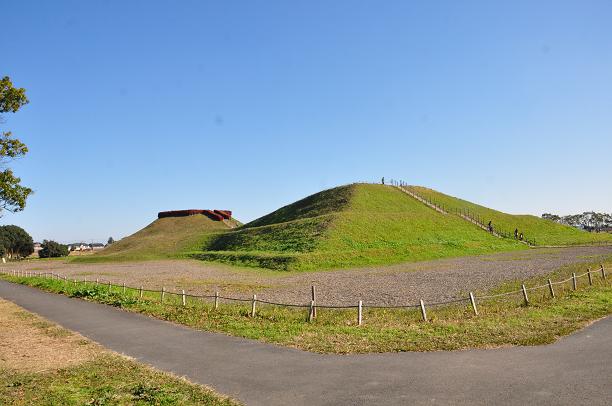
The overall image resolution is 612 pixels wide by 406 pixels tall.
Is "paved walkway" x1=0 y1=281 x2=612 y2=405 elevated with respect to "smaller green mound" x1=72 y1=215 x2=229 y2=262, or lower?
lower

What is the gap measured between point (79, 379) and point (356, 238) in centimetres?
5881

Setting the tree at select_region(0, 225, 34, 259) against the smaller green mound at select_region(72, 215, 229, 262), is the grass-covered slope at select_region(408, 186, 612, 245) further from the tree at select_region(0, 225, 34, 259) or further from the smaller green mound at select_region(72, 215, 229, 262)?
the tree at select_region(0, 225, 34, 259)

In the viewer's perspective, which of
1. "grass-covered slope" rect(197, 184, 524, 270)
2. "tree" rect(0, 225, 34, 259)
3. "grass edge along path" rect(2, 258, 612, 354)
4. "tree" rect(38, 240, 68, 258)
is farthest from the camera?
"tree" rect(0, 225, 34, 259)

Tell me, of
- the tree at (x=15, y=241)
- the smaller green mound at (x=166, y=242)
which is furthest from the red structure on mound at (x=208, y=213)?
the tree at (x=15, y=241)

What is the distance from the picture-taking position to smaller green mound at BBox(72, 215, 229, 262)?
87562 mm

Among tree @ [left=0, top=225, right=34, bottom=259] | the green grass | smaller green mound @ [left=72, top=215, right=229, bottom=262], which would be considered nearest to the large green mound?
smaller green mound @ [left=72, top=215, right=229, bottom=262]

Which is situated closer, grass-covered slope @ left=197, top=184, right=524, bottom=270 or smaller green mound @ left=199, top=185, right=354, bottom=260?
grass-covered slope @ left=197, top=184, right=524, bottom=270

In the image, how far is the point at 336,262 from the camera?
57.2 m

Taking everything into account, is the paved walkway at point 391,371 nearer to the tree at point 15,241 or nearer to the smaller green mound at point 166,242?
the smaller green mound at point 166,242

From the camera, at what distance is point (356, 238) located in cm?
6925

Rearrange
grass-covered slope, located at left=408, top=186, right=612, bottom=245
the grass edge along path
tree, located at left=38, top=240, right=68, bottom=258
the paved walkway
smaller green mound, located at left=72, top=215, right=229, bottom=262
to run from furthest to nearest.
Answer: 1. tree, located at left=38, top=240, right=68, bottom=258
2. smaller green mound, located at left=72, top=215, right=229, bottom=262
3. grass-covered slope, located at left=408, top=186, right=612, bottom=245
4. the grass edge along path
5. the paved walkway

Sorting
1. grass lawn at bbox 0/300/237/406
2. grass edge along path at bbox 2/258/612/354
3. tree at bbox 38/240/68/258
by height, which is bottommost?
grass lawn at bbox 0/300/237/406

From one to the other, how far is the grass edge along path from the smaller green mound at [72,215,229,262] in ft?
204

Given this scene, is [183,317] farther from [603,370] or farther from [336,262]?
[336,262]
